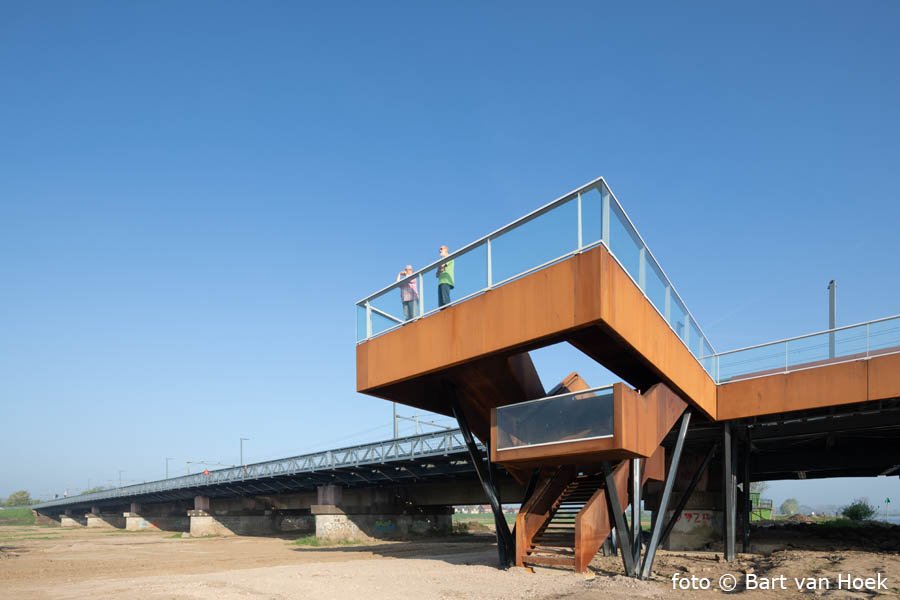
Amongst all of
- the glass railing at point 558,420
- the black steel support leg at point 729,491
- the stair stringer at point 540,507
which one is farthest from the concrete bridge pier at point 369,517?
the glass railing at point 558,420

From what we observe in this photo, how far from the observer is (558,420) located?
48.6ft

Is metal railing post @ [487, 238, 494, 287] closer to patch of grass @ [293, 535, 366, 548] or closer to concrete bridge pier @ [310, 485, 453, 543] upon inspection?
patch of grass @ [293, 535, 366, 548]

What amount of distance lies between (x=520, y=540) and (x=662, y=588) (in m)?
3.36

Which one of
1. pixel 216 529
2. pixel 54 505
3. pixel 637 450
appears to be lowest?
pixel 54 505

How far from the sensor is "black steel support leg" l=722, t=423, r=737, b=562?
20.1 m

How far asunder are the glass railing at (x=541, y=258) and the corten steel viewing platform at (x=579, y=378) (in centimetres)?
4

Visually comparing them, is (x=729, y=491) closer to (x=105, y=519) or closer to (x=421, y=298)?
(x=421, y=298)

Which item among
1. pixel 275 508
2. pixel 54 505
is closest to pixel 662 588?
pixel 275 508

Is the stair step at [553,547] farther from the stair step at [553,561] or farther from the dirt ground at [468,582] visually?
the dirt ground at [468,582]

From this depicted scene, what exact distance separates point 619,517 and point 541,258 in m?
6.04

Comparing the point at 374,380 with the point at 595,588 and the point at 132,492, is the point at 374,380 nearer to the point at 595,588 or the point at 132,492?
the point at 595,588

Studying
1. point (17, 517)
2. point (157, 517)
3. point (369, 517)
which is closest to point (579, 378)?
point (369, 517)

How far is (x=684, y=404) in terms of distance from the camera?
58.3 feet

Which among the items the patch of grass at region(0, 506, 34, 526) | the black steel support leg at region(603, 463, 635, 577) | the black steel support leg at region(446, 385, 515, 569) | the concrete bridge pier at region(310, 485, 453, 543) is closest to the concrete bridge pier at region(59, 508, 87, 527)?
the patch of grass at region(0, 506, 34, 526)
